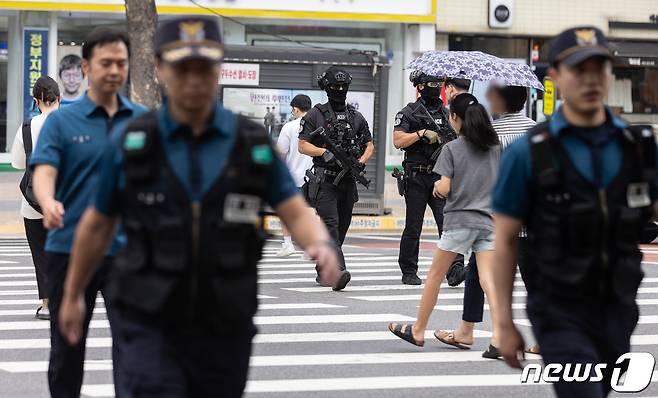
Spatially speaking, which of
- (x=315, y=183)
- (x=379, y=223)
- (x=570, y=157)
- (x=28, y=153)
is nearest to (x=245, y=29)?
(x=379, y=223)

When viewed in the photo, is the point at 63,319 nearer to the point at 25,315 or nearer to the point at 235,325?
the point at 235,325

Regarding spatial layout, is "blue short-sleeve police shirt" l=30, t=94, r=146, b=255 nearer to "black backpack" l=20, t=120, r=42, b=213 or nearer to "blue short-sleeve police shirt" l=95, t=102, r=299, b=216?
"blue short-sleeve police shirt" l=95, t=102, r=299, b=216

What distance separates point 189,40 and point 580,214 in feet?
4.73

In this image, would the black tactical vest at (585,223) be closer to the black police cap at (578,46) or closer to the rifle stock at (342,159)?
the black police cap at (578,46)

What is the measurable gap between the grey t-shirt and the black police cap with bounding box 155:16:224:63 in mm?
4722

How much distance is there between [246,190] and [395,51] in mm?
27979

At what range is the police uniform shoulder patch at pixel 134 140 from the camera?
4707 mm

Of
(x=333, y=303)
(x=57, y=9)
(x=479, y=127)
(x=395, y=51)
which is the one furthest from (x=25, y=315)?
(x=395, y=51)

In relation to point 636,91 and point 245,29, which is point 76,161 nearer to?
point 245,29

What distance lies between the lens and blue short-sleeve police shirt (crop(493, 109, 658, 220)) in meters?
5.03

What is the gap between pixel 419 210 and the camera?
13492 millimetres

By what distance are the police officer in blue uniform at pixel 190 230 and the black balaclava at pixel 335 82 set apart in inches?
329

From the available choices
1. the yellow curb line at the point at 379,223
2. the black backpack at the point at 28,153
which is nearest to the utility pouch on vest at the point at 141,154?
the black backpack at the point at 28,153

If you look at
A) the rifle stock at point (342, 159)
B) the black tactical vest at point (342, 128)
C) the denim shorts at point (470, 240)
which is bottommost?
the denim shorts at point (470, 240)
